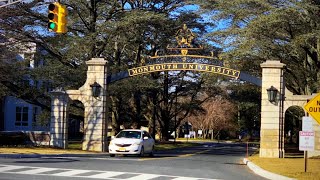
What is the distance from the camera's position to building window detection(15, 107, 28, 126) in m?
63.3

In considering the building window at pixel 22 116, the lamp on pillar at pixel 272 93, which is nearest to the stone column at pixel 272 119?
the lamp on pillar at pixel 272 93

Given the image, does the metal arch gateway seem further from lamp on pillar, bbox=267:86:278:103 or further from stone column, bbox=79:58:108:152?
lamp on pillar, bbox=267:86:278:103

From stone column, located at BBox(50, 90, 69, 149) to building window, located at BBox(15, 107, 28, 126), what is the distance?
1410 inches

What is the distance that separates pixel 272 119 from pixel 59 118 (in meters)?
12.4

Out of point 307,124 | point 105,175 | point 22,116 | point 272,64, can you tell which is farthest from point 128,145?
point 22,116

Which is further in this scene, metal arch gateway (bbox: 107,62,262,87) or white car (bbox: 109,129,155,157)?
metal arch gateway (bbox: 107,62,262,87)

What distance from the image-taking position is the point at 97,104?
95.4 feet

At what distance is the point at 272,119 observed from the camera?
1067 inches

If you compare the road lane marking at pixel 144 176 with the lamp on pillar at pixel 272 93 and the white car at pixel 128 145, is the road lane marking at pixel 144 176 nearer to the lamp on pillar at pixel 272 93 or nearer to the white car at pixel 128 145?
the white car at pixel 128 145

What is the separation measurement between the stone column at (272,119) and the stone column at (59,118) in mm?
11581

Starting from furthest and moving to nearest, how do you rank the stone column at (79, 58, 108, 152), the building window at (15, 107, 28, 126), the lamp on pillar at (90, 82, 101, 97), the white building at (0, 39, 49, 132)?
the building window at (15, 107, 28, 126), the white building at (0, 39, 49, 132), the stone column at (79, 58, 108, 152), the lamp on pillar at (90, 82, 101, 97)

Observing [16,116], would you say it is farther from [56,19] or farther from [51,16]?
[51,16]

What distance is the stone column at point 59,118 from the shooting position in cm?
2910

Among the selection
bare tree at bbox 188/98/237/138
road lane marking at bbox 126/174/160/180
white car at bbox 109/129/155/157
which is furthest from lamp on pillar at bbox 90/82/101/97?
bare tree at bbox 188/98/237/138
